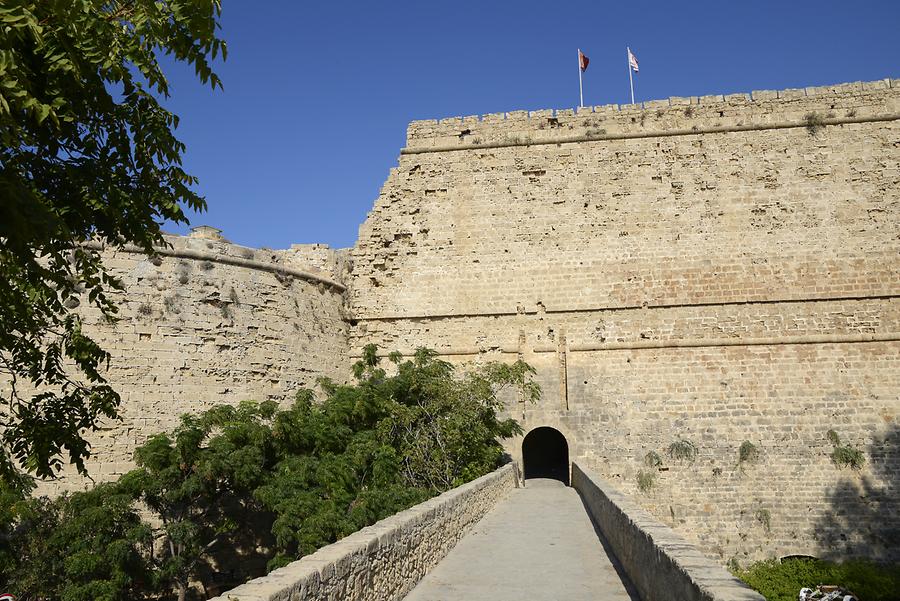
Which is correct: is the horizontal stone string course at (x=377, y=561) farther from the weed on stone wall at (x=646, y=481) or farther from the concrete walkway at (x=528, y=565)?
the weed on stone wall at (x=646, y=481)

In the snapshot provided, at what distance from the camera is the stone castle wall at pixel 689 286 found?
12531mm

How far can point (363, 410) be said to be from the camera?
1136cm

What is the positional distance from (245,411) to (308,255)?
4854mm

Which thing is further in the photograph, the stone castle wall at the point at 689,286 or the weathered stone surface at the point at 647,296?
the stone castle wall at the point at 689,286

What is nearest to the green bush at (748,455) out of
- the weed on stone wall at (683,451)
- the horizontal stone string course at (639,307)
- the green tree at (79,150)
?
the weed on stone wall at (683,451)

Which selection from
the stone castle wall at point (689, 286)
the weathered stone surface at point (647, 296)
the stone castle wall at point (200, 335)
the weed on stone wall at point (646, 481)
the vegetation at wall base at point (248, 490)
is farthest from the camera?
the weed on stone wall at point (646, 481)

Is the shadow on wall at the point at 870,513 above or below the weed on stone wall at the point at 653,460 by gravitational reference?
below

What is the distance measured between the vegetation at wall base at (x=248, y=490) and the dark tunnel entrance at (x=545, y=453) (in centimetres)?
452

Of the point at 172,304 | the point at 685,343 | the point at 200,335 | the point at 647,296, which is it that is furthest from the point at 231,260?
A: the point at 685,343

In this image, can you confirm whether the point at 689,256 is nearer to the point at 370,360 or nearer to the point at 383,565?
the point at 370,360

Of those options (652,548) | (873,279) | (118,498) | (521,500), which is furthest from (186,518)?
(873,279)

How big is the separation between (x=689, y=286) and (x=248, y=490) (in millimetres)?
9649

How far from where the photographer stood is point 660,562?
3.89m

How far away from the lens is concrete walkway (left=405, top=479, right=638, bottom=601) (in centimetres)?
489
